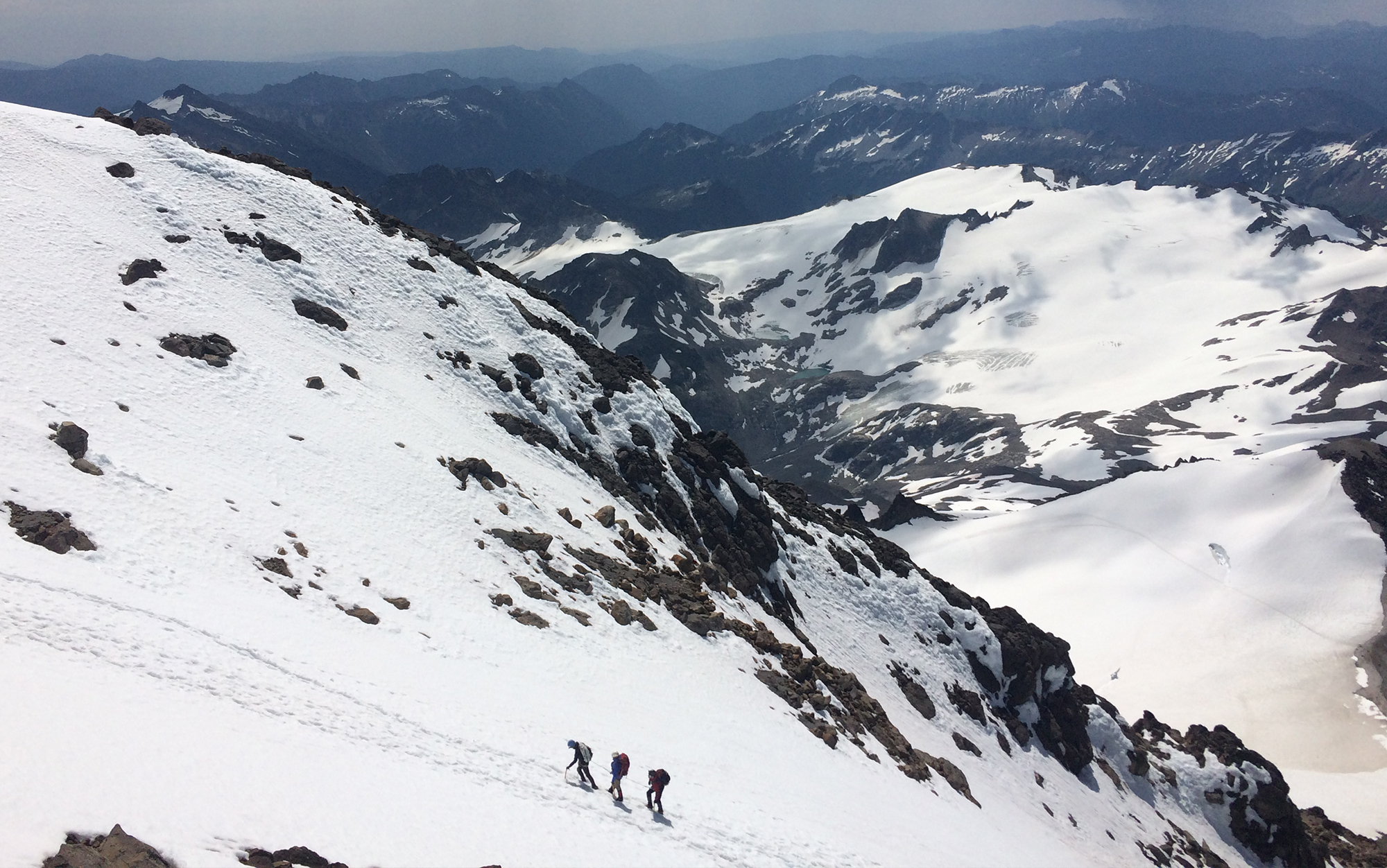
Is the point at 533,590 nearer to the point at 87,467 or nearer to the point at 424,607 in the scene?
the point at 424,607

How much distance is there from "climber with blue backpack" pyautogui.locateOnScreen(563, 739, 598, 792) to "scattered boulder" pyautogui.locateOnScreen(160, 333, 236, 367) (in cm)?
2122

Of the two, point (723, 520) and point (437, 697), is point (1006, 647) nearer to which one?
point (723, 520)

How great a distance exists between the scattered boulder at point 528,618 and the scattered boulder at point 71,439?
1300 cm

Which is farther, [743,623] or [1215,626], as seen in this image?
[1215,626]

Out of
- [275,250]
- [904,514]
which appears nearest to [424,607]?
[275,250]

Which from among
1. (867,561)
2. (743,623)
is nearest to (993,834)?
(743,623)

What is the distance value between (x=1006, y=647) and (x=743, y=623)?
2465 cm

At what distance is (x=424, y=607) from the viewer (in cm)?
2228

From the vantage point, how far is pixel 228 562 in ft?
64.0

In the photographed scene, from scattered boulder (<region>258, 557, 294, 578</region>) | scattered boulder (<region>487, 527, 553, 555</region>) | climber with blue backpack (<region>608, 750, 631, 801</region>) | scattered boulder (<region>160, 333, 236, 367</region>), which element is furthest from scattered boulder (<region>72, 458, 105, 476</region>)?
climber with blue backpack (<region>608, 750, 631, 801</region>)

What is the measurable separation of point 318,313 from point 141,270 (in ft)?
23.5

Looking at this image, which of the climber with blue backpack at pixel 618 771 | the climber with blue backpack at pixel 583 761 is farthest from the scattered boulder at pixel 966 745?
the climber with blue backpack at pixel 583 761

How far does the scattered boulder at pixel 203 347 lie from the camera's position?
27516 millimetres

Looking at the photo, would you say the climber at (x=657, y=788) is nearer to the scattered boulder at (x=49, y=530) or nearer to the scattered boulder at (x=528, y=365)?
the scattered boulder at (x=49, y=530)
